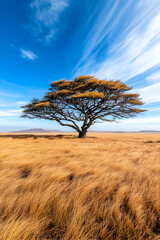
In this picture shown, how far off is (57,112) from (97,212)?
16.1m

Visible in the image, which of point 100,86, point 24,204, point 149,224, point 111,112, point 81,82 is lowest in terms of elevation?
point 149,224

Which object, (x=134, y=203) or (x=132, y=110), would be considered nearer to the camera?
(x=134, y=203)

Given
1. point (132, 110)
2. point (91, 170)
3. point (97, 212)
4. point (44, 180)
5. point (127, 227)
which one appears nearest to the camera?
point (127, 227)

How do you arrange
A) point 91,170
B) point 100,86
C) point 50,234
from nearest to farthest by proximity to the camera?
point 50,234 < point 91,170 < point 100,86

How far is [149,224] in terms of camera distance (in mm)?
1406

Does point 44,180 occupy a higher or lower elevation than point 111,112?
lower

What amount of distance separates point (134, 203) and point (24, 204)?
1.72 meters

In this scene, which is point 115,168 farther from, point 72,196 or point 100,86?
point 100,86

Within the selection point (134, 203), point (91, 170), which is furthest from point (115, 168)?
point (134, 203)

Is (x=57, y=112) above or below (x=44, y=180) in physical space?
above

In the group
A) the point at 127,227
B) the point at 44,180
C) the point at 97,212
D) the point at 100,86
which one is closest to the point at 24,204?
the point at 44,180

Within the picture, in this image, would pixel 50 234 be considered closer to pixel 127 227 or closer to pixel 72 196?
pixel 72 196

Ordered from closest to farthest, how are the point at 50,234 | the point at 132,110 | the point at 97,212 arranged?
the point at 50,234 → the point at 97,212 → the point at 132,110

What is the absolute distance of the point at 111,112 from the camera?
57.3ft
